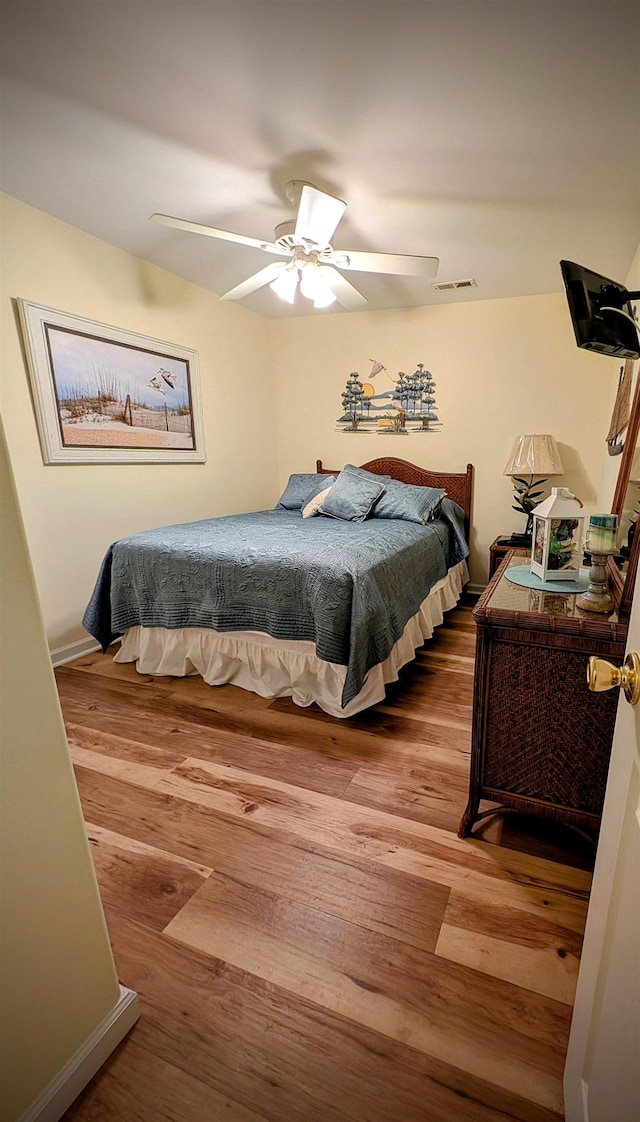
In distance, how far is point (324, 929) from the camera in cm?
120

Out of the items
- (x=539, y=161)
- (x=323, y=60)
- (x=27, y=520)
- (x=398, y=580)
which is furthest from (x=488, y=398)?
(x=27, y=520)

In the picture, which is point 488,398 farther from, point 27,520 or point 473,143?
point 27,520

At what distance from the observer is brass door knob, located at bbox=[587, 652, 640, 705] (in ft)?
1.90

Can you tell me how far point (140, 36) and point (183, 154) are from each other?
0.53 meters

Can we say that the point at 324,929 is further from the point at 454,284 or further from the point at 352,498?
the point at 454,284

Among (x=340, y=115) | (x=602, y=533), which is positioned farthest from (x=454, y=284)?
(x=602, y=533)

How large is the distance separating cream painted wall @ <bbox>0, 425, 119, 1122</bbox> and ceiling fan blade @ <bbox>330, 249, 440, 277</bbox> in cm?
218

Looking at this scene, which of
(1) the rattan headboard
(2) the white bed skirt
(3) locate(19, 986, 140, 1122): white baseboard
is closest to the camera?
(3) locate(19, 986, 140, 1122): white baseboard

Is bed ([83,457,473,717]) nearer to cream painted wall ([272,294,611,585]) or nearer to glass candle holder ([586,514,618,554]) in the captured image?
glass candle holder ([586,514,618,554])

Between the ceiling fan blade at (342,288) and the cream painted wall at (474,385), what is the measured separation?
3.69ft

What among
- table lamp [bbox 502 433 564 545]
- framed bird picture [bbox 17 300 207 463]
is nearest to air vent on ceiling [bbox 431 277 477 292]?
table lamp [bbox 502 433 564 545]

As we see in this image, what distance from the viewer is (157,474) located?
10.8ft

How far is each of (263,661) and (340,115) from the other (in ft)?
7.45

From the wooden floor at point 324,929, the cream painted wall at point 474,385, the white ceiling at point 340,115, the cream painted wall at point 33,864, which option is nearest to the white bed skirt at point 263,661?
the wooden floor at point 324,929
